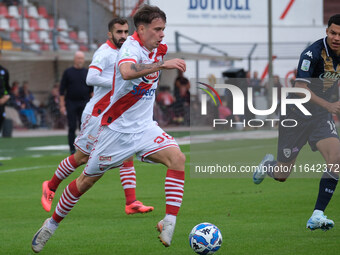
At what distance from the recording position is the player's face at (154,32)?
7270 millimetres

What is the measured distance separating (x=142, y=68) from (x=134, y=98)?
59 centimetres

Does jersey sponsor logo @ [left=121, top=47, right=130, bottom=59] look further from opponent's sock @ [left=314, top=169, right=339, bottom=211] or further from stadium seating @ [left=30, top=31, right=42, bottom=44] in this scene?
stadium seating @ [left=30, top=31, right=42, bottom=44]

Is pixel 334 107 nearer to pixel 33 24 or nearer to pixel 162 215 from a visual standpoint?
pixel 162 215

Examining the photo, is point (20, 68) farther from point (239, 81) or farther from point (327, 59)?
point (327, 59)

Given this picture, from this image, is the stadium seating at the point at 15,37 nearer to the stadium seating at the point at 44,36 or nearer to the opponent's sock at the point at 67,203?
the stadium seating at the point at 44,36

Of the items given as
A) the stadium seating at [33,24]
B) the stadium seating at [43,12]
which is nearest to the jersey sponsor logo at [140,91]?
the stadium seating at [33,24]

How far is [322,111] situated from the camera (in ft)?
28.9

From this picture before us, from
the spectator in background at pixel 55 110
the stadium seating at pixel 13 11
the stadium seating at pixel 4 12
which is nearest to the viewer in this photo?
the spectator in background at pixel 55 110

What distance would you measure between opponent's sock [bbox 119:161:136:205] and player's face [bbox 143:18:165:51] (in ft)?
9.64

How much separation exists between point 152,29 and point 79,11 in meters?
25.5

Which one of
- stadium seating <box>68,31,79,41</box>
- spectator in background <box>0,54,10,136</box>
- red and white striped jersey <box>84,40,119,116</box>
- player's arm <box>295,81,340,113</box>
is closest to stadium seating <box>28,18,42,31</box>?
stadium seating <box>68,31,79,41</box>

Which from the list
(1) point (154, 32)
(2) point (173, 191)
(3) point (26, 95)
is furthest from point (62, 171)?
(3) point (26, 95)

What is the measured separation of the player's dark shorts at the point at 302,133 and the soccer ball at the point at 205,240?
2193 mm

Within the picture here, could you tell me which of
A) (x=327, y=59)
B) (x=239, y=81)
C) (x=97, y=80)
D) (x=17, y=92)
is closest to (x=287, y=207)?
(x=327, y=59)
